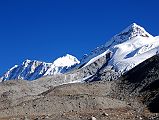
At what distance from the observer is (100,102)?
6838cm

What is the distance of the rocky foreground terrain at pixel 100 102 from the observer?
5509 cm

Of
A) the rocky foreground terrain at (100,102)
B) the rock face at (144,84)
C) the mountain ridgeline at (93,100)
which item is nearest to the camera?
the rocky foreground terrain at (100,102)

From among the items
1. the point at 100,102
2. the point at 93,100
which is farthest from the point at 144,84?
the point at 93,100

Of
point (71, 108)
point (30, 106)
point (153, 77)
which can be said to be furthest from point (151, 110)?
point (153, 77)

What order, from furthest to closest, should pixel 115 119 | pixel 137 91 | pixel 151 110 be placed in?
pixel 137 91 < pixel 151 110 < pixel 115 119

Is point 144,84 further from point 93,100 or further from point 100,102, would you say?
point 93,100

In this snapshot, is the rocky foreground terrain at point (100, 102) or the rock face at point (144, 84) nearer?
the rocky foreground terrain at point (100, 102)

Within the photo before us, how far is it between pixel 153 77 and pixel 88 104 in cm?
2300

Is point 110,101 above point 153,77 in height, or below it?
below

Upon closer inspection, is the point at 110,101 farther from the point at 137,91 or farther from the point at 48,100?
the point at 137,91

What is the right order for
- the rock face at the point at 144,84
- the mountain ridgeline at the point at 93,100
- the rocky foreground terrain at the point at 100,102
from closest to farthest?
the rocky foreground terrain at the point at 100,102
the mountain ridgeline at the point at 93,100
the rock face at the point at 144,84

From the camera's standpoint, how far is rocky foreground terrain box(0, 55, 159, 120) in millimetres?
55094

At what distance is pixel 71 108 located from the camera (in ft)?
218

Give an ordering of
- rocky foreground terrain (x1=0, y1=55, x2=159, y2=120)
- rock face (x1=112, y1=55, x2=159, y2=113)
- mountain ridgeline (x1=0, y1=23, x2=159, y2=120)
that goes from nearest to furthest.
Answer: rocky foreground terrain (x1=0, y1=55, x2=159, y2=120) < mountain ridgeline (x1=0, y1=23, x2=159, y2=120) < rock face (x1=112, y1=55, x2=159, y2=113)
